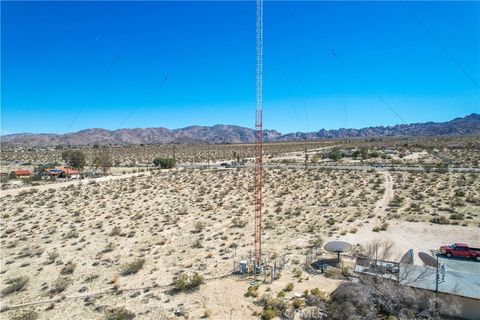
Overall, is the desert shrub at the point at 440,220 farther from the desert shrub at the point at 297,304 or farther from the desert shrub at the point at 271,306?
the desert shrub at the point at 271,306

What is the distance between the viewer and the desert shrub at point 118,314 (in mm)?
13852

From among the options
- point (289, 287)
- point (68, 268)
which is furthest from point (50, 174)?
point (289, 287)

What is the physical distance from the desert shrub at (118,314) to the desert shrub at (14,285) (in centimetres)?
598

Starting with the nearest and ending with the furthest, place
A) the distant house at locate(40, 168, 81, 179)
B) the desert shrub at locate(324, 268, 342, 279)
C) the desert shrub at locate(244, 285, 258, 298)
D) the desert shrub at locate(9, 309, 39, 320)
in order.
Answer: the desert shrub at locate(9, 309, 39, 320) < the desert shrub at locate(244, 285, 258, 298) < the desert shrub at locate(324, 268, 342, 279) < the distant house at locate(40, 168, 81, 179)

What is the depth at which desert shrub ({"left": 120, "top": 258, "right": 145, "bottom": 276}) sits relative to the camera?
18.8 m

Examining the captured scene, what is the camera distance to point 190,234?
2577 cm

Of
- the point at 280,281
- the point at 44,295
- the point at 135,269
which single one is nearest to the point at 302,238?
the point at 280,281

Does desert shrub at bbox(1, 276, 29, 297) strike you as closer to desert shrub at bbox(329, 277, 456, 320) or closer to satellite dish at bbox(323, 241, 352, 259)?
desert shrub at bbox(329, 277, 456, 320)

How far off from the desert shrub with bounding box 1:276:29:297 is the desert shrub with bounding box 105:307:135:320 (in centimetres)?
598

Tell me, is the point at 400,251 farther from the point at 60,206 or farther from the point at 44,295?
the point at 60,206

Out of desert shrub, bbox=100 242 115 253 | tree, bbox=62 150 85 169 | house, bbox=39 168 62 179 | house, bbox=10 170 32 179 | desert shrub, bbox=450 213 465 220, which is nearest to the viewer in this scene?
desert shrub, bbox=100 242 115 253

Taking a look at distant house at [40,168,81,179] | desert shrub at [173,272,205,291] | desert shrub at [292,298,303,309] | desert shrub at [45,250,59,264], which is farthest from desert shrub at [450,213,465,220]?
distant house at [40,168,81,179]

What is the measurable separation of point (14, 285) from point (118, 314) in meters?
7.13

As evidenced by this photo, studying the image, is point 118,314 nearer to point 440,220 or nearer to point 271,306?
point 271,306
